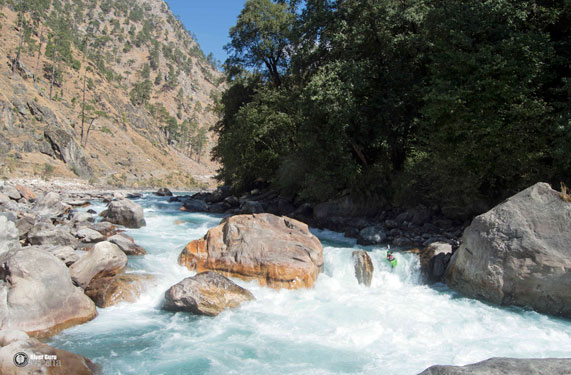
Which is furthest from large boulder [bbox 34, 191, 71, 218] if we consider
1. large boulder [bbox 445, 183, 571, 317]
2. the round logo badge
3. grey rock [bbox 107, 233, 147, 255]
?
large boulder [bbox 445, 183, 571, 317]

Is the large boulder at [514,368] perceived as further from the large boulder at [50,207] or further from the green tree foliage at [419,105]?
the large boulder at [50,207]

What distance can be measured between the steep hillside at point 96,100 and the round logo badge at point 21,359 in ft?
108

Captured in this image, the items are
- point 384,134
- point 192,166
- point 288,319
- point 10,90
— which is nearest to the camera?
point 288,319

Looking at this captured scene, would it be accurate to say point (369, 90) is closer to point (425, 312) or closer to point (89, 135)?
point (425, 312)

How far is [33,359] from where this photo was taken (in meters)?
5.75

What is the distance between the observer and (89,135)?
56.0 metres

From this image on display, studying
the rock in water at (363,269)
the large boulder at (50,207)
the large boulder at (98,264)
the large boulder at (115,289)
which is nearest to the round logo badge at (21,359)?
the large boulder at (115,289)

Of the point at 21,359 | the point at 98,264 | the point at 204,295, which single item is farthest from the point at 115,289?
the point at 21,359

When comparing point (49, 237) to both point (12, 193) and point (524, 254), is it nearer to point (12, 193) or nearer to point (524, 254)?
point (12, 193)

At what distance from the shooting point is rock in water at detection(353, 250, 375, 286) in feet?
39.2

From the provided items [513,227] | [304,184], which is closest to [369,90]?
[304,184]

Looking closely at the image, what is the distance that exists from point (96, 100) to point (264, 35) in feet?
163

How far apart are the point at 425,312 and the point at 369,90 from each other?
1198 centimetres

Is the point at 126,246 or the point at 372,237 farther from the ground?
the point at 372,237
